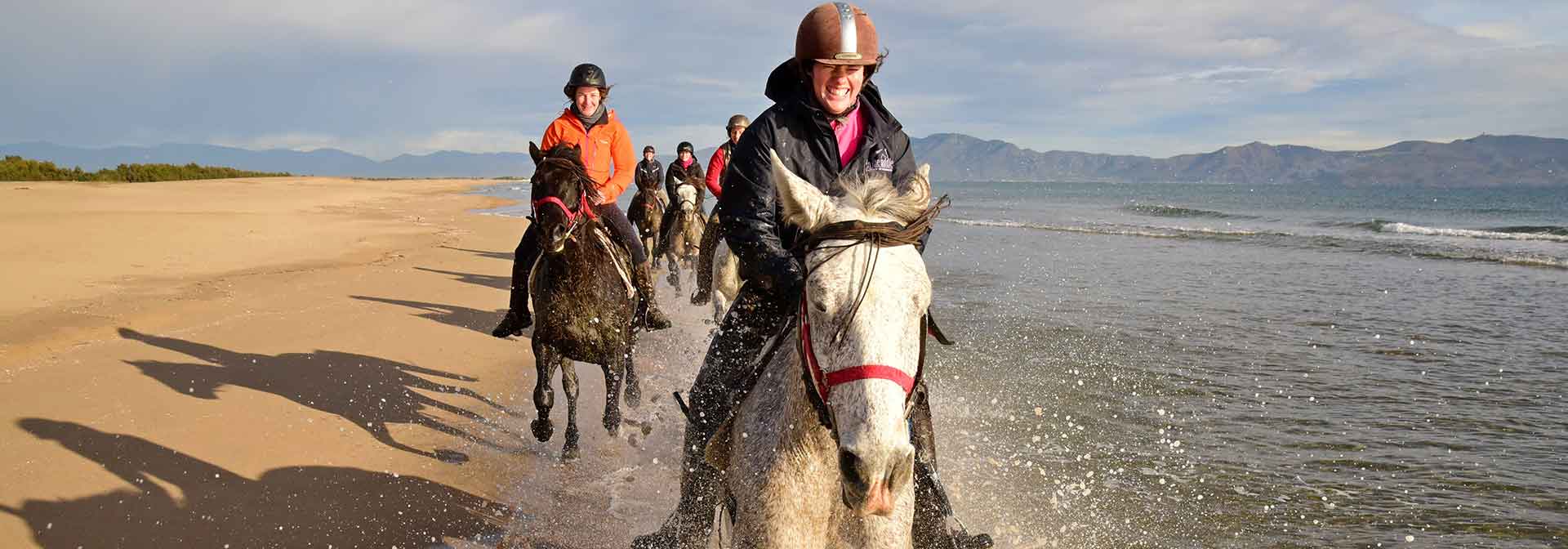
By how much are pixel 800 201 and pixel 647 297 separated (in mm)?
5840

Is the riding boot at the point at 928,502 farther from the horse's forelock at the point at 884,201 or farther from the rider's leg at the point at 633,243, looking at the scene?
the rider's leg at the point at 633,243

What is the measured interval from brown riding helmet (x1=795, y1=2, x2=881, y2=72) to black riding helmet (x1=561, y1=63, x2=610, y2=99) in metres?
5.26

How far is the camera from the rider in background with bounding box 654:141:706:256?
1569cm

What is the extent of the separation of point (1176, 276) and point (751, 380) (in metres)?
17.5

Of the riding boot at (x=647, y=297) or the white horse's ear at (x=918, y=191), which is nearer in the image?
the white horse's ear at (x=918, y=191)

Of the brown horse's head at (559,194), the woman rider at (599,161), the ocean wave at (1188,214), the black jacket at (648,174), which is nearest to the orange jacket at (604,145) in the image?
the woman rider at (599,161)

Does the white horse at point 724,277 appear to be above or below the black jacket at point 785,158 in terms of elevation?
below

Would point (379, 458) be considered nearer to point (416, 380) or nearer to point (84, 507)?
point (84, 507)

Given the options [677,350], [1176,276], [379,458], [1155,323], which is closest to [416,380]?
[379,458]

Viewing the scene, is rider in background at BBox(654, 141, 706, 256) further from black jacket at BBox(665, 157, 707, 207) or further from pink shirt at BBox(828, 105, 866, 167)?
pink shirt at BBox(828, 105, 866, 167)

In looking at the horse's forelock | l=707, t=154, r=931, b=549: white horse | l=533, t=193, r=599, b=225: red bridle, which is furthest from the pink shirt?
l=533, t=193, r=599, b=225: red bridle

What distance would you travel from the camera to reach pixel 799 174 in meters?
3.56

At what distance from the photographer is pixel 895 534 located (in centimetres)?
300

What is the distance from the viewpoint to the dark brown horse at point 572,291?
273 inches
